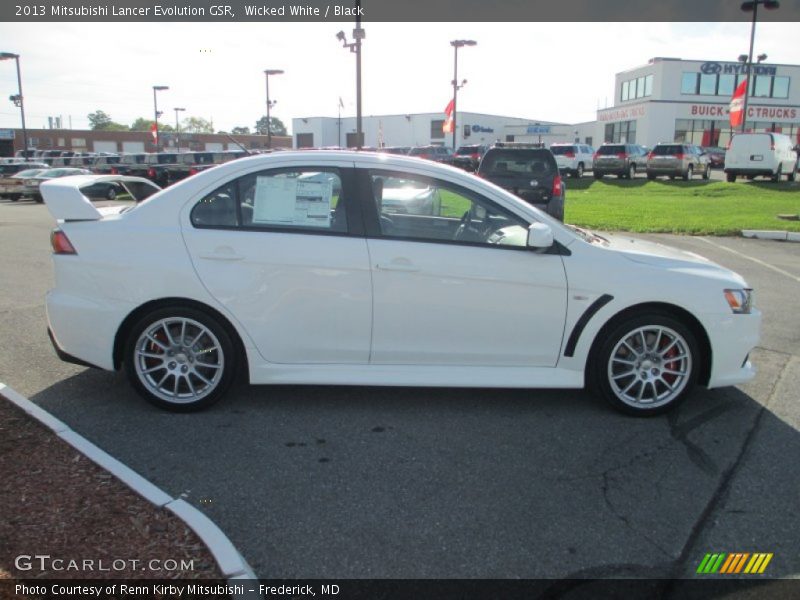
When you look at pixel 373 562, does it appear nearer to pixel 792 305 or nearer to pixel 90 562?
pixel 90 562

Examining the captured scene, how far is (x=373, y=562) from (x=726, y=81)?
64558 millimetres

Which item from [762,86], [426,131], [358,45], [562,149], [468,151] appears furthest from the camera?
[426,131]

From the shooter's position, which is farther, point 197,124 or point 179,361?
point 197,124

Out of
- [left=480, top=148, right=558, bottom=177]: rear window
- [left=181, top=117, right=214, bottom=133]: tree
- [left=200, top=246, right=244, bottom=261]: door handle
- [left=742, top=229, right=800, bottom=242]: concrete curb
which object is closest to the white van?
[left=742, top=229, right=800, bottom=242]: concrete curb

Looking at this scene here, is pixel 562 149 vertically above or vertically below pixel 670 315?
above

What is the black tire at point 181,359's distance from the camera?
4.48 m

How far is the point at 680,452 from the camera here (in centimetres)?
411

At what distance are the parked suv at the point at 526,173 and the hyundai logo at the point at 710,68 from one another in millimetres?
49857

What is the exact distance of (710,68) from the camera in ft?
186

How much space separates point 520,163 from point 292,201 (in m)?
10.6

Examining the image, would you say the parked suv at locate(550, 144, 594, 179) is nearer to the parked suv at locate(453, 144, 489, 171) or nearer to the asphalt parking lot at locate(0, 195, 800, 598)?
the parked suv at locate(453, 144, 489, 171)

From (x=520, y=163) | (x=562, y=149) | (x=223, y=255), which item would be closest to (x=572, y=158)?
(x=562, y=149)

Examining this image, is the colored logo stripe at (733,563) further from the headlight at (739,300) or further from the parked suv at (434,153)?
the parked suv at (434,153)

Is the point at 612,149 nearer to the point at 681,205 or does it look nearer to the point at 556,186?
the point at 681,205
